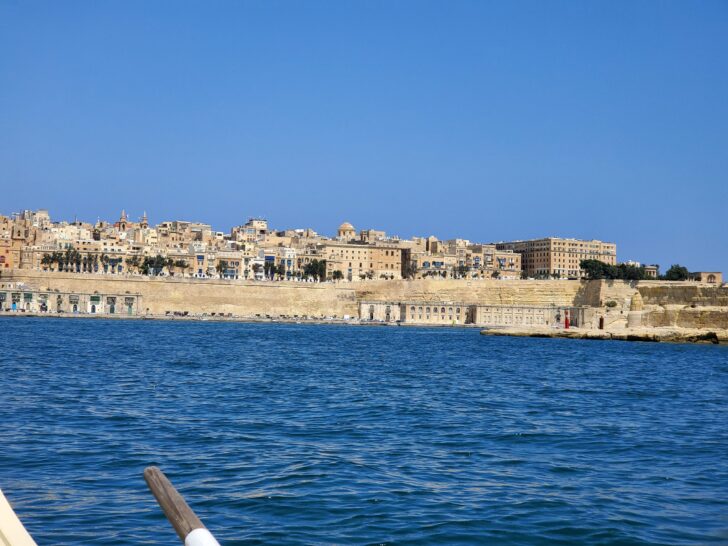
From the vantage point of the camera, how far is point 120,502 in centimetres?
720

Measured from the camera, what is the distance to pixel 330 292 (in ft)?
266

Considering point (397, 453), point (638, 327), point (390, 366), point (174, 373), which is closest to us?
point (397, 453)

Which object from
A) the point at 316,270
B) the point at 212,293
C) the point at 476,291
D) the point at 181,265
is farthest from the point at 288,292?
the point at 476,291

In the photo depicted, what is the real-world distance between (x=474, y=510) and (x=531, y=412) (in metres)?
6.80

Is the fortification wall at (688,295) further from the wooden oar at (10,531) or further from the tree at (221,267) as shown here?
the wooden oar at (10,531)

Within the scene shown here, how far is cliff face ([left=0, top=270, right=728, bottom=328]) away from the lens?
235 ft

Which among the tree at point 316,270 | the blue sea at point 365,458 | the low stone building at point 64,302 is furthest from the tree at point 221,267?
the blue sea at point 365,458

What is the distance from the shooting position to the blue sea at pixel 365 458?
669cm

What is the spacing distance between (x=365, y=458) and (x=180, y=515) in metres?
6.35

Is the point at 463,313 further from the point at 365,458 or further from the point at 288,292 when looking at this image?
the point at 365,458

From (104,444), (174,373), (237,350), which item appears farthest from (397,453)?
(237,350)

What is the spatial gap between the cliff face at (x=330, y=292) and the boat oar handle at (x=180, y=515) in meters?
61.9

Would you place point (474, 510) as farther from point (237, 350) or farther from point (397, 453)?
point (237, 350)

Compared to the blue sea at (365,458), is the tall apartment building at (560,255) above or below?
above
